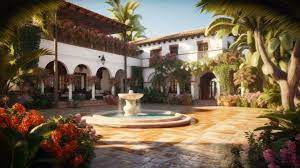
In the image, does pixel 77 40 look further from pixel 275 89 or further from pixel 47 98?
pixel 275 89

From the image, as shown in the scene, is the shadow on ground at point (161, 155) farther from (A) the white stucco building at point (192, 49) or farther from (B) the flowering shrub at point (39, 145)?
(A) the white stucco building at point (192, 49)

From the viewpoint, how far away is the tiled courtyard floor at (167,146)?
5.03 metres

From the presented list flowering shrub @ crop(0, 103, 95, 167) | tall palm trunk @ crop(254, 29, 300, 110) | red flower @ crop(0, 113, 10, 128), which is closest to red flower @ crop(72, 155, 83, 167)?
flowering shrub @ crop(0, 103, 95, 167)

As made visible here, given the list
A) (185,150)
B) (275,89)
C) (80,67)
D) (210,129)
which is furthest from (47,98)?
(275,89)

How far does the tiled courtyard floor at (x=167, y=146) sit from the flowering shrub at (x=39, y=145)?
3.76ft

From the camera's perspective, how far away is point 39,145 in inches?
143

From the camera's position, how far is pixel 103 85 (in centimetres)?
2550

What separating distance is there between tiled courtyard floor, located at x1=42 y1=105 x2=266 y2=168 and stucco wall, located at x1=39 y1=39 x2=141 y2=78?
384 inches

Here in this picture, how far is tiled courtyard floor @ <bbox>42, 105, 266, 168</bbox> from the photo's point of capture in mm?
5031

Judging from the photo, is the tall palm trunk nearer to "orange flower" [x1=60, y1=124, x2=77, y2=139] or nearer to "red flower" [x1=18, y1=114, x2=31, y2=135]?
"orange flower" [x1=60, y1=124, x2=77, y2=139]

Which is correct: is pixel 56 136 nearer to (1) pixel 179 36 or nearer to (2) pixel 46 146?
(2) pixel 46 146

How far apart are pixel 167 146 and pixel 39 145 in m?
3.50

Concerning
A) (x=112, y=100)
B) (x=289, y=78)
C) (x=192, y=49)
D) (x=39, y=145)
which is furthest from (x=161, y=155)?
(x=192, y=49)

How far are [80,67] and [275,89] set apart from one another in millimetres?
15953
